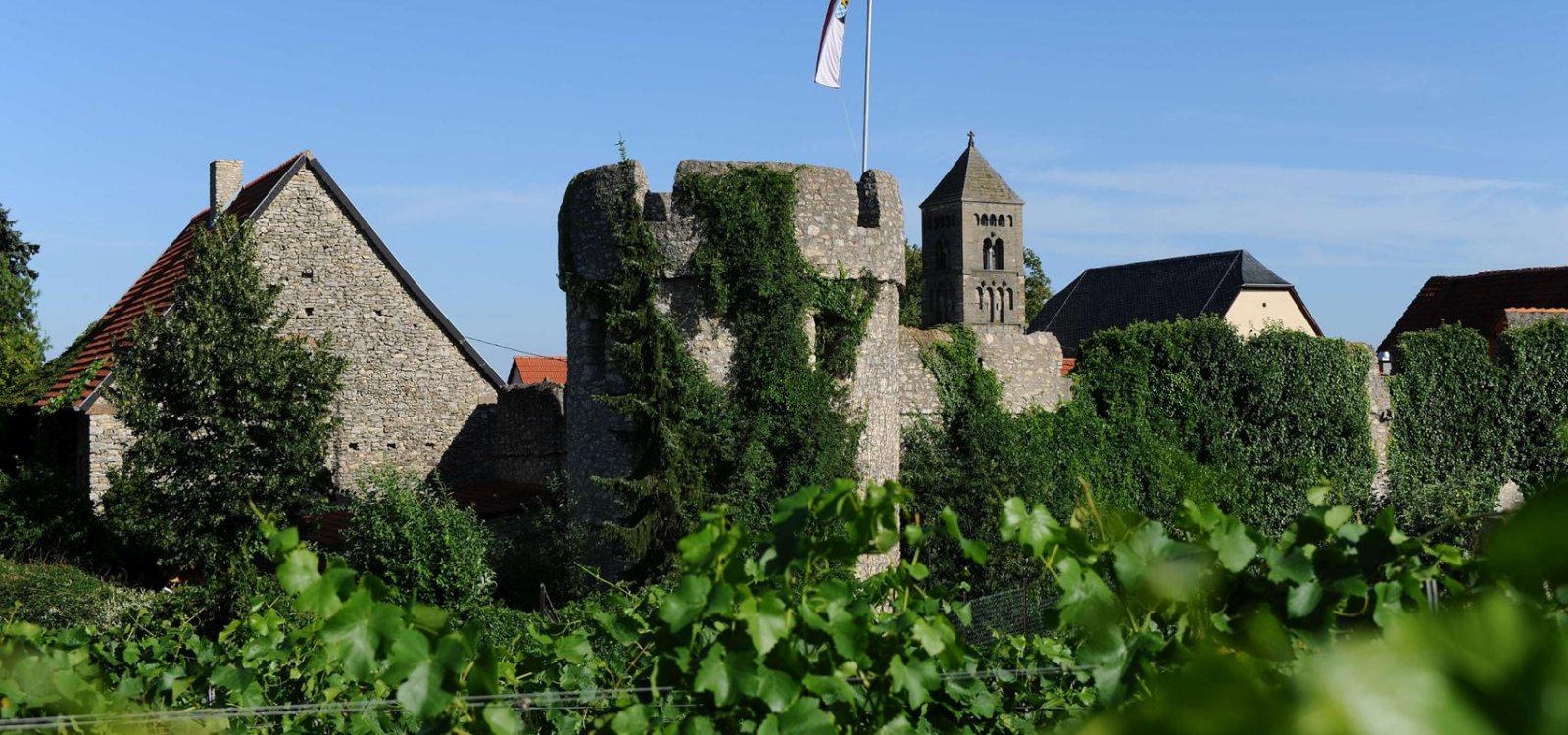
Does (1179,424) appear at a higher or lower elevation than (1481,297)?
lower

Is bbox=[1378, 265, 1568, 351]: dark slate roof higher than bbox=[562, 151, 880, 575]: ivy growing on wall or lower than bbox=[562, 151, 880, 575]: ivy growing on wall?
higher

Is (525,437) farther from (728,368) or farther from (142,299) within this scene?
(728,368)

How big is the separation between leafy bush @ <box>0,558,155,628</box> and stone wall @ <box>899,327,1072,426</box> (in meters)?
7.98

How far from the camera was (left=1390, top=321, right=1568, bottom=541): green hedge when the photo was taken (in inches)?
744

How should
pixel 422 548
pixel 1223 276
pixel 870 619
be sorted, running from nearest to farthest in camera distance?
pixel 870 619
pixel 422 548
pixel 1223 276

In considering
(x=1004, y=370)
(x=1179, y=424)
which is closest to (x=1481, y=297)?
(x=1179, y=424)

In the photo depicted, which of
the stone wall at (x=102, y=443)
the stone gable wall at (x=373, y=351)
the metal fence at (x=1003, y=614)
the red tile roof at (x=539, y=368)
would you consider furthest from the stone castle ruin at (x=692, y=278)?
the red tile roof at (x=539, y=368)

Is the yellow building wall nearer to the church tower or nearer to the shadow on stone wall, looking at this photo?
the church tower

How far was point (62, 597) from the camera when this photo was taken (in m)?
13.7

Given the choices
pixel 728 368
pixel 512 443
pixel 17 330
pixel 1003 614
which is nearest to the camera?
pixel 1003 614

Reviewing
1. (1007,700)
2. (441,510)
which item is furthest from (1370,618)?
(441,510)

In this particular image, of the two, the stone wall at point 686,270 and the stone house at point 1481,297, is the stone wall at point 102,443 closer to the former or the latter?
the stone wall at point 686,270

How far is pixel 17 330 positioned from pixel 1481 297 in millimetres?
27131

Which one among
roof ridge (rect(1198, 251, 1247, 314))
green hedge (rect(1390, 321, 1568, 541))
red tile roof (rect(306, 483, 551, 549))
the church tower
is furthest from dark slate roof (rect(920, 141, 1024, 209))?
Result: red tile roof (rect(306, 483, 551, 549))
